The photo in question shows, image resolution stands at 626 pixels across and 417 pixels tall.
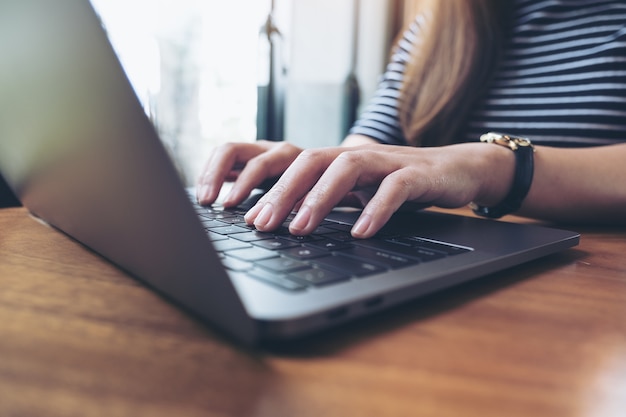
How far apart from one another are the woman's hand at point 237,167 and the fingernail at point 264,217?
174 millimetres

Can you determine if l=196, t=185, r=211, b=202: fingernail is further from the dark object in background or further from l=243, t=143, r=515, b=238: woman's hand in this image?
the dark object in background

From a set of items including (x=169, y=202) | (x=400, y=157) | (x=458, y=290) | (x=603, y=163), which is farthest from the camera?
(x=603, y=163)

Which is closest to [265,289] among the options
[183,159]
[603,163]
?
[603,163]

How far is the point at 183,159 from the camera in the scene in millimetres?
1396

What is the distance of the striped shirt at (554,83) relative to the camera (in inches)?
35.0

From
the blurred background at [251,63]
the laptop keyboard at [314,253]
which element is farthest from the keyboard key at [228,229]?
the blurred background at [251,63]

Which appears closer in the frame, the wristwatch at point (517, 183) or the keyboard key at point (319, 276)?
the keyboard key at point (319, 276)

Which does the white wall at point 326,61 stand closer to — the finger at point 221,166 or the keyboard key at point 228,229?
the finger at point 221,166

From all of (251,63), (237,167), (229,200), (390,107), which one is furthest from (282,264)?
(251,63)

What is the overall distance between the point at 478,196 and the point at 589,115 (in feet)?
1.42

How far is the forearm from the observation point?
69 cm

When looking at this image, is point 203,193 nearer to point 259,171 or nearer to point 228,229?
point 259,171

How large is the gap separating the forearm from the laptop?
0.82 feet

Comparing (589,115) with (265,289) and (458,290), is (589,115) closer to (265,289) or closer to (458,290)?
(458,290)
